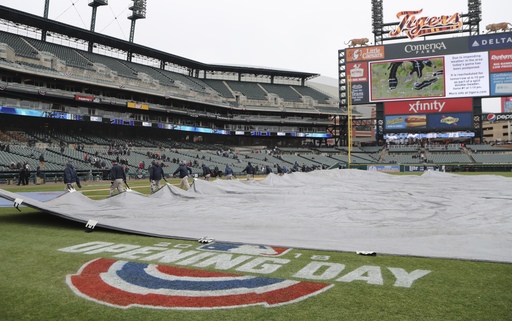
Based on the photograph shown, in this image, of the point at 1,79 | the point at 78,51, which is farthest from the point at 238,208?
the point at 78,51

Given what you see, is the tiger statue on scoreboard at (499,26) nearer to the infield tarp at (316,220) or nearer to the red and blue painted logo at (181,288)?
the infield tarp at (316,220)

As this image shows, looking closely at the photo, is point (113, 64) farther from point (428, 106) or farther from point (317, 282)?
point (317, 282)

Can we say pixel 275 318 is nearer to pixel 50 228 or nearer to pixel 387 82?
pixel 50 228

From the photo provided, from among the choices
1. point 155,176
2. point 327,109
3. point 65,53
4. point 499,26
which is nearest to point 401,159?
point 327,109

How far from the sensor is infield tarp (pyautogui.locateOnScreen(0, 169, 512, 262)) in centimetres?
601

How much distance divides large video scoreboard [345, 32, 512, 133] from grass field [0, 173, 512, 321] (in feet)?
180

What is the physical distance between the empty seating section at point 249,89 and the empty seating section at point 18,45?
3694 centimetres

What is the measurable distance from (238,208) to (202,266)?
4.80m

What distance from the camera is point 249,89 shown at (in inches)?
2904

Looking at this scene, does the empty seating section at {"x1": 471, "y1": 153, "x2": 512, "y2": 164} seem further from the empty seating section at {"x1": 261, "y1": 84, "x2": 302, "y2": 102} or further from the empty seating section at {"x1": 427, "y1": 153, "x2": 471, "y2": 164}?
the empty seating section at {"x1": 261, "y1": 84, "x2": 302, "y2": 102}

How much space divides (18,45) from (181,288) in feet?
166

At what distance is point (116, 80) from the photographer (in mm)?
48156

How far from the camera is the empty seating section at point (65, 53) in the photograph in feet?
151

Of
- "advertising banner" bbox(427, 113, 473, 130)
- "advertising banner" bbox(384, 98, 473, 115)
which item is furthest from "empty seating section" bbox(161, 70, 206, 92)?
"advertising banner" bbox(427, 113, 473, 130)
